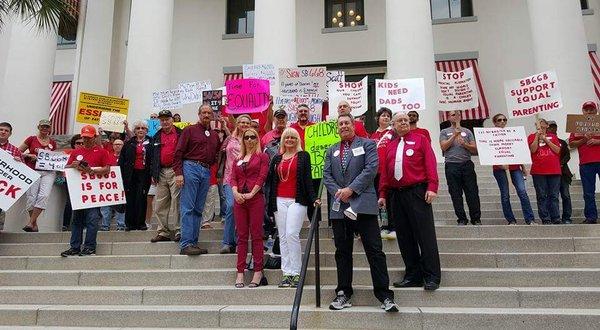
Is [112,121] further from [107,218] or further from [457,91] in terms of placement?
[457,91]

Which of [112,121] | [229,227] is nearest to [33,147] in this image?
[112,121]

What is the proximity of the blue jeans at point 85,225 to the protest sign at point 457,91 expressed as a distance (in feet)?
23.7

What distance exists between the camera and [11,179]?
6906mm

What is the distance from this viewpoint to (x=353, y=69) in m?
16.5

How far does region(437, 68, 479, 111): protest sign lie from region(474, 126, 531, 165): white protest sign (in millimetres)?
2065

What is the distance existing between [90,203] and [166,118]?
1.65m

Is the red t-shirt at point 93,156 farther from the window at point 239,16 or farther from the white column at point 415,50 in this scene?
the window at point 239,16

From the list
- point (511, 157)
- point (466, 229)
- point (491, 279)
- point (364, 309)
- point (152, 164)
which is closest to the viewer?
point (364, 309)

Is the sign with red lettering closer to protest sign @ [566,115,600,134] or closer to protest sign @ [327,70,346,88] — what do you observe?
protest sign @ [327,70,346,88]

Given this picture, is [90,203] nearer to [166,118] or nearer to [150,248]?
[150,248]

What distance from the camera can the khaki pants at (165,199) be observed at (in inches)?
265

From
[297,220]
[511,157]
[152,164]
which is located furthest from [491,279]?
[152,164]

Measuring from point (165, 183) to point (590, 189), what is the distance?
6.56 meters

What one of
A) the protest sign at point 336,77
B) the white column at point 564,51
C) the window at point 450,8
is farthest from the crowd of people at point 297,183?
the window at point 450,8
